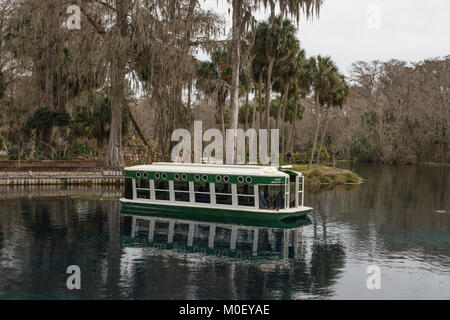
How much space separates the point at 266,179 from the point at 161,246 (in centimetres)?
860

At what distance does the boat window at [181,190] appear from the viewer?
113 ft

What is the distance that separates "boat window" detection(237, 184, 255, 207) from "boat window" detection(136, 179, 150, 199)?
7.18 meters

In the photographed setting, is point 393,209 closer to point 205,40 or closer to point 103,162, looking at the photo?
point 205,40

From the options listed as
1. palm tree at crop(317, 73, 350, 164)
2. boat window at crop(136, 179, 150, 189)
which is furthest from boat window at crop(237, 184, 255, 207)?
palm tree at crop(317, 73, 350, 164)

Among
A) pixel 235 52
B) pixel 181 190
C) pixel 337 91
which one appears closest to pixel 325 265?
pixel 181 190

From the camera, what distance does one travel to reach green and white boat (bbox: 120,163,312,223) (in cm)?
3148

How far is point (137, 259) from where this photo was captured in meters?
22.5

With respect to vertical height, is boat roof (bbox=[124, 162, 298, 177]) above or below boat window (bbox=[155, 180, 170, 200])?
above

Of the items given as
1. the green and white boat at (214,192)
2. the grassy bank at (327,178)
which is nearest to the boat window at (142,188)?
the green and white boat at (214,192)

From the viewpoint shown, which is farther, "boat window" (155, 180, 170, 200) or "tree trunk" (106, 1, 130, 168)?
"tree trunk" (106, 1, 130, 168)

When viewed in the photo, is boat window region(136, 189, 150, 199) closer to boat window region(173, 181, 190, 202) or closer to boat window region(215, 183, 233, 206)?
A: boat window region(173, 181, 190, 202)

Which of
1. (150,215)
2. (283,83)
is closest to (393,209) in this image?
(150,215)

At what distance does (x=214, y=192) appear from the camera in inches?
1308

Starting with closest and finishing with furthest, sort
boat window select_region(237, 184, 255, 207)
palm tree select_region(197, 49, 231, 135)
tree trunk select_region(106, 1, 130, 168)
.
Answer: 1. boat window select_region(237, 184, 255, 207)
2. tree trunk select_region(106, 1, 130, 168)
3. palm tree select_region(197, 49, 231, 135)
